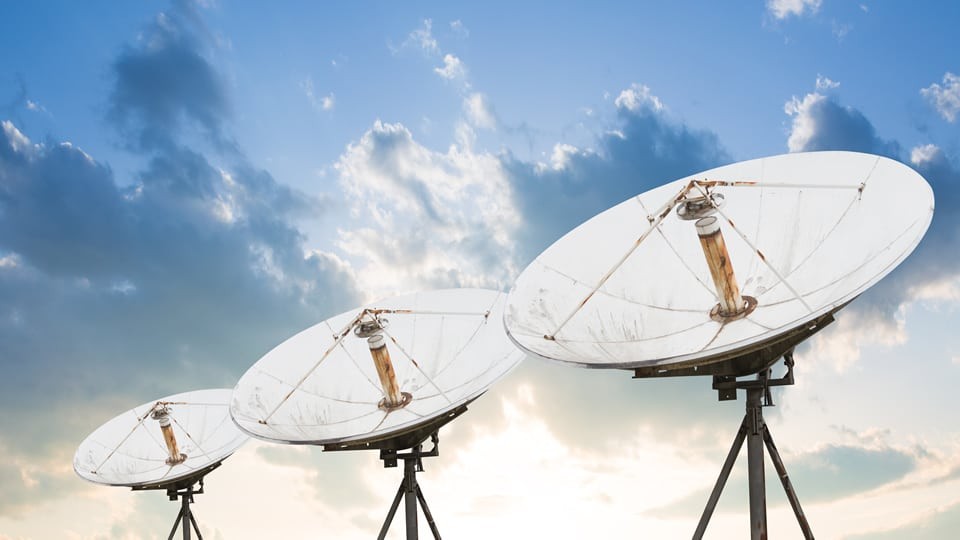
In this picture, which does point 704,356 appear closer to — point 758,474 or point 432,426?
point 758,474

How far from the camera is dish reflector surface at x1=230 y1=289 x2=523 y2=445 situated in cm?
2698

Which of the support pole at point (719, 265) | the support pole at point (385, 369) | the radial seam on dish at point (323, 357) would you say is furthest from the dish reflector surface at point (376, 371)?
the support pole at point (719, 265)

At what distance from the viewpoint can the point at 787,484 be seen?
2269cm

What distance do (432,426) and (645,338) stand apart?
789 centimetres

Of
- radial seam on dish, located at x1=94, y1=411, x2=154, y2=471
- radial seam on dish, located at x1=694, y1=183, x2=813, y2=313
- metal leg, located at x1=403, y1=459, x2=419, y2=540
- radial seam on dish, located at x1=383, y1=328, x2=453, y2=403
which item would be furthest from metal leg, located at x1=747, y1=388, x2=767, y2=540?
radial seam on dish, located at x1=94, y1=411, x2=154, y2=471

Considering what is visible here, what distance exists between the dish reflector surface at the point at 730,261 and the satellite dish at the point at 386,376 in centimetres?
355

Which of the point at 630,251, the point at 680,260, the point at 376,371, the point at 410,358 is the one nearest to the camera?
the point at 630,251

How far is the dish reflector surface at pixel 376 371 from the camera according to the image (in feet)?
88.5

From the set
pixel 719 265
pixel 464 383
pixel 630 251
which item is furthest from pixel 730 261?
pixel 464 383

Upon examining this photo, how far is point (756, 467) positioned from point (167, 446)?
26.9 m

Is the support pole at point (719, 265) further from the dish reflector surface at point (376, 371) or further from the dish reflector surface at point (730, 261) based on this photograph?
the dish reflector surface at point (376, 371)

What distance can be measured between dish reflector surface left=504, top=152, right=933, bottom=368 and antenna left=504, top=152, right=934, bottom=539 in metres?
0.03

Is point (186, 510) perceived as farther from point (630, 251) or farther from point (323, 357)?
point (630, 251)

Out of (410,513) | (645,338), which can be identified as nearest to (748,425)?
(645,338)
